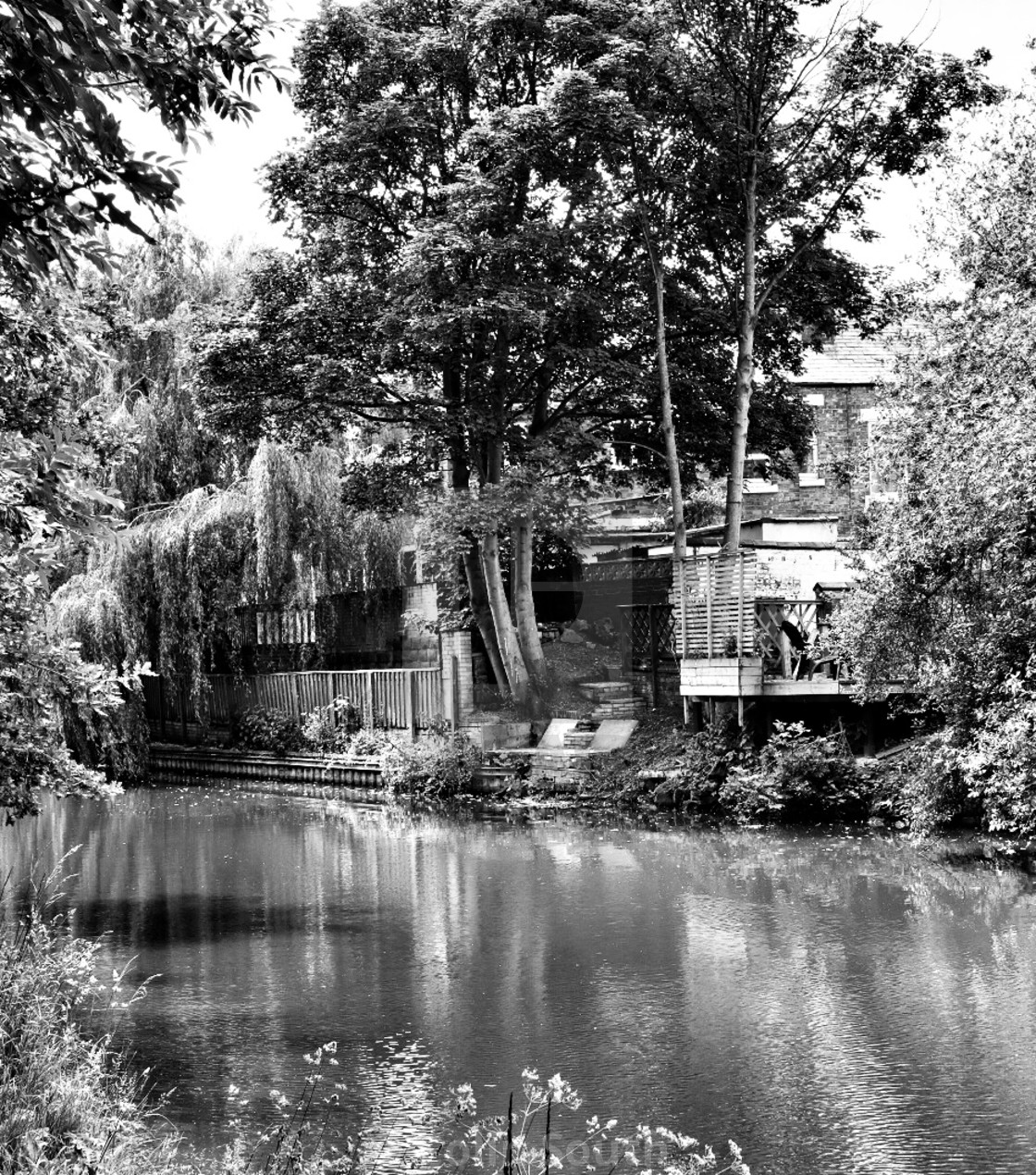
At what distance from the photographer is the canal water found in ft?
24.2

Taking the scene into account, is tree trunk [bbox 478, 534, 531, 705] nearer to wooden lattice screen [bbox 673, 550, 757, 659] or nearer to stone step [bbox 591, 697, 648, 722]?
stone step [bbox 591, 697, 648, 722]

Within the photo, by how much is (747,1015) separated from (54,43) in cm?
779

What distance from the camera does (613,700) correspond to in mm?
24719

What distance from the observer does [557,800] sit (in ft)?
68.8

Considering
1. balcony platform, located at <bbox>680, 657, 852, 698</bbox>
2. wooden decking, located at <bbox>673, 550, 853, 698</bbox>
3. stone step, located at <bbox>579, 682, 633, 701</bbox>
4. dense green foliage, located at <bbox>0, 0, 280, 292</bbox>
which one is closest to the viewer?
dense green foliage, located at <bbox>0, 0, 280, 292</bbox>

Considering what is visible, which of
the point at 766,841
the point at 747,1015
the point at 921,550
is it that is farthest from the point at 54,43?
the point at 766,841

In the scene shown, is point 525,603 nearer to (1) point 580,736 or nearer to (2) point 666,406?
(1) point 580,736

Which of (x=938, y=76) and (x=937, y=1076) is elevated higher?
(x=938, y=76)

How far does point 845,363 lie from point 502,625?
13.9 meters

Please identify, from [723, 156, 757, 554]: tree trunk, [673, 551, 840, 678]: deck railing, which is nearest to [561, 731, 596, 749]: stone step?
Result: [673, 551, 840, 678]: deck railing

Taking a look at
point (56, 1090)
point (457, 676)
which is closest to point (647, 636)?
point (457, 676)

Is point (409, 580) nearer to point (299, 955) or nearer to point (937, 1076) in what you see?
point (299, 955)

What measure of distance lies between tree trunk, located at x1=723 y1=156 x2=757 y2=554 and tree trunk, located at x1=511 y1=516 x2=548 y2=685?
11.9ft

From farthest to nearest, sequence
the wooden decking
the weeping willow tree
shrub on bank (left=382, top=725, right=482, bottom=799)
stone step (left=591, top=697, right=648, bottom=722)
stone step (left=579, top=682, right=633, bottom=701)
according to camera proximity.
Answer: the weeping willow tree < stone step (left=579, top=682, right=633, bottom=701) < stone step (left=591, top=697, right=648, bottom=722) < shrub on bank (left=382, top=725, right=482, bottom=799) < the wooden decking
